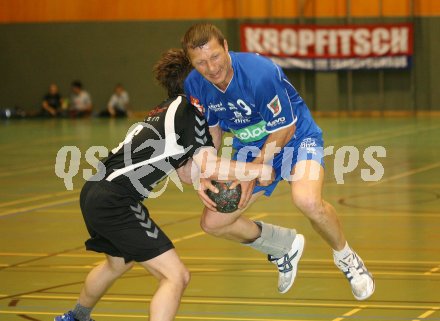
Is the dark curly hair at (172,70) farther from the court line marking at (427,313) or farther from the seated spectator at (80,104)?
the seated spectator at (80,104)

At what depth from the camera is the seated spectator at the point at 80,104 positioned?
3011cm

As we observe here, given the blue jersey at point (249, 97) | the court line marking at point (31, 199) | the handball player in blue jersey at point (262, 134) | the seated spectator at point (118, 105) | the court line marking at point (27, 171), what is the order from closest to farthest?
the handball player in blue jersey at point (262, 134) → the blue jersey at point (249, 97) → the court line marking at point (31, 199) → the court line marking at point (27, 171) → the seated spectator at point (118, 105)

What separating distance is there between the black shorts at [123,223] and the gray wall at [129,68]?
23751 mm

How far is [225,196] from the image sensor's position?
7.07 metres

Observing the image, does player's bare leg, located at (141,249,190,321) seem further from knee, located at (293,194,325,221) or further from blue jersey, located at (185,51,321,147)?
blue jersey, located at (185,51,321,147)

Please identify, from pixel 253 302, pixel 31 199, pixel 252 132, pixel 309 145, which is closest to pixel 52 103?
pixel 31 199

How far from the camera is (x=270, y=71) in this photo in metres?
7.02

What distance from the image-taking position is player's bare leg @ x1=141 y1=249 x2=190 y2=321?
19.9ft

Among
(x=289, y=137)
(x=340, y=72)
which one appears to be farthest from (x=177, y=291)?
(x=340, y=72)

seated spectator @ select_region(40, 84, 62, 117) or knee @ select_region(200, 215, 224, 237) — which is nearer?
knee @ select_region(200, 215, 224, 237)

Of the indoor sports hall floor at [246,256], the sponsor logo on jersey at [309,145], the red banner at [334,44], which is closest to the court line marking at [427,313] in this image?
the indoor sports hall floor at [246,256]

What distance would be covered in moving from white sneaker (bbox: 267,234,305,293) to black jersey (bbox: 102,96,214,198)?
6.05 feet

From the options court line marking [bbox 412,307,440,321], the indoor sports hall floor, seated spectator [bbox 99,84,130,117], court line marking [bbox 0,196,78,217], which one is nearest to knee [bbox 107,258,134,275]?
the indoor sports hall floor

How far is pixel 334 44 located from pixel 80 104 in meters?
7.43
